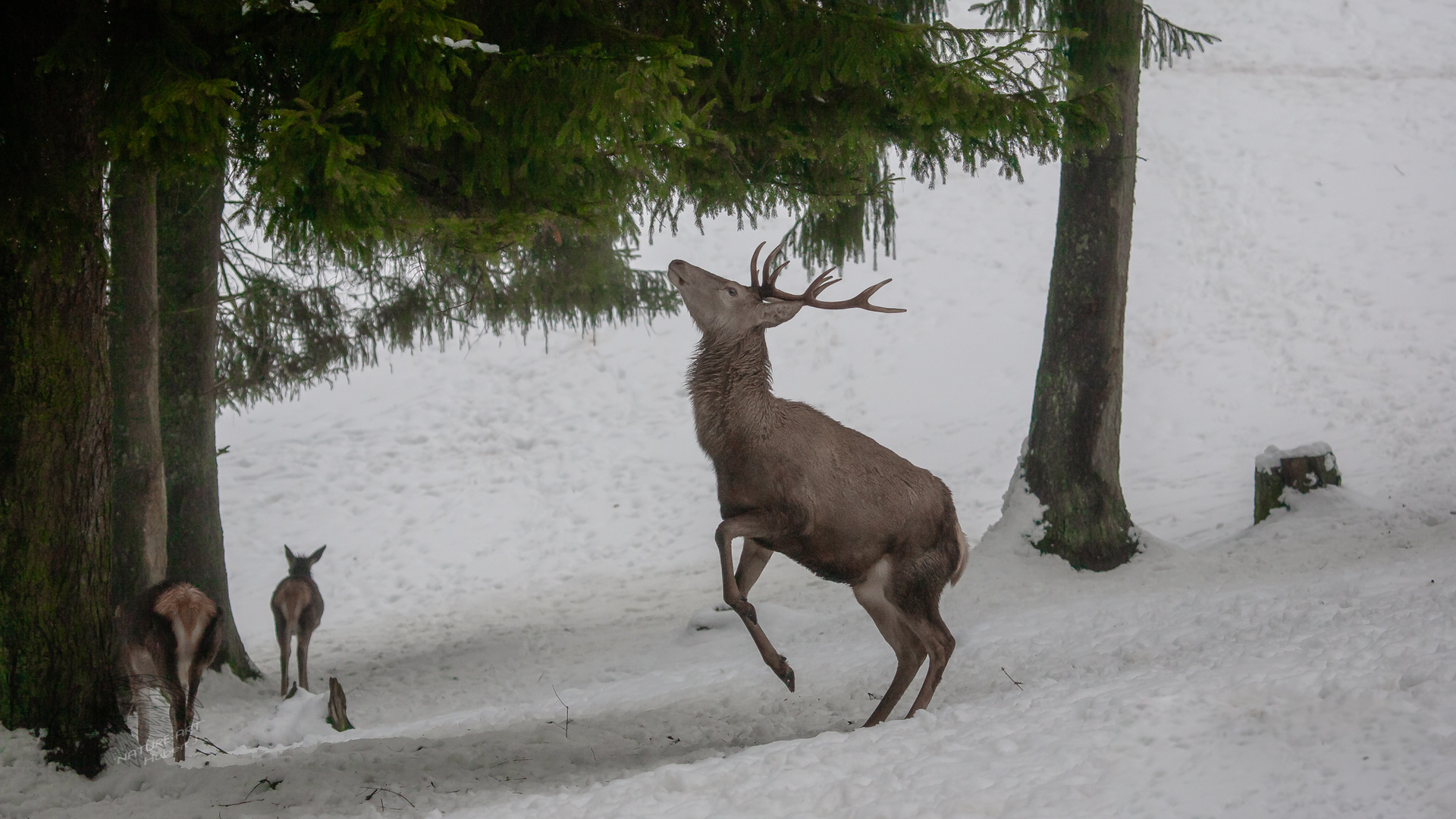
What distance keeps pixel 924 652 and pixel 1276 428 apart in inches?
482

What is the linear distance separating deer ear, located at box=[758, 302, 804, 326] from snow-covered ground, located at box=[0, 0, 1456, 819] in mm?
1975

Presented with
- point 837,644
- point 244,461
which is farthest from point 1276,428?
point 244,461

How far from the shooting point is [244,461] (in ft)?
53.1

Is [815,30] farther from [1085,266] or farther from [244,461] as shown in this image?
[244,461]

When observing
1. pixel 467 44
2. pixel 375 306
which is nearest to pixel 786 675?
pixel 467 44

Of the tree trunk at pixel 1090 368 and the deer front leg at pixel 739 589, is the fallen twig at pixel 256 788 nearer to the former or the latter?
the deer front leg at pixel 739 589

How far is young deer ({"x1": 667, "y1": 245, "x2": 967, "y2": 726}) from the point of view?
Answer: 5.20 metres

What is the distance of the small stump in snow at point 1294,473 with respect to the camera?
9.95 m

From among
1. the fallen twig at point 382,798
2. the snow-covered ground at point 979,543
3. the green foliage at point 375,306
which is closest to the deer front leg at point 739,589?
the snow-covered ground at point 979,543

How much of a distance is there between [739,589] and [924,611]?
3.04 feet

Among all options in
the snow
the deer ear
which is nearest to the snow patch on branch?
the deer ear

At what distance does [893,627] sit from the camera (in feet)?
17.9

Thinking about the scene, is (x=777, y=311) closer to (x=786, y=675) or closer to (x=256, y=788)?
(x=786, y=675)

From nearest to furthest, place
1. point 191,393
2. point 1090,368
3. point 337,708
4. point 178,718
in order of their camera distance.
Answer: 1. point 178,718
2. point 337,708
3. point 191,393
4. point 1090,368
